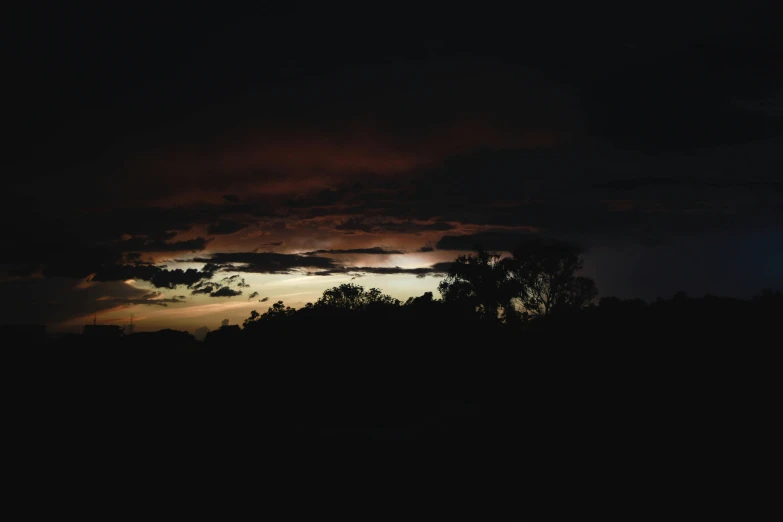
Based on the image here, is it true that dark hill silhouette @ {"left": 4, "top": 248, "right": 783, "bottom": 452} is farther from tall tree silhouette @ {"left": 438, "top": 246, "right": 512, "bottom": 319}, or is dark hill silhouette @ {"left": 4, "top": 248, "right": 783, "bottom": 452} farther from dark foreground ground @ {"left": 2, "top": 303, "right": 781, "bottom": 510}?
tall tree silhouette @ {"left": 438, "top": 246, "right": 512, "bottom": 319}

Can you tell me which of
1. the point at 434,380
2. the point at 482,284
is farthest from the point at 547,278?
the point at 434,380

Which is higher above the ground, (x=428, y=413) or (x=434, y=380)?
(x=434, y=380)

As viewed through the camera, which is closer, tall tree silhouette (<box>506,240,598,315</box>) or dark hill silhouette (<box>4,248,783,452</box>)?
dark hill silhouette (<box>4,248,783,452</box>)

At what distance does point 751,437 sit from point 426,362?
57.8 ft

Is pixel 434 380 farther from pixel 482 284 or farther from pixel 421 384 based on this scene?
pixel 482 284

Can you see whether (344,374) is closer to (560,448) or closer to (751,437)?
(560,448)

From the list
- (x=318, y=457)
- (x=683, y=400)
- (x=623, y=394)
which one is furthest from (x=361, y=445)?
(x=683, y=400)

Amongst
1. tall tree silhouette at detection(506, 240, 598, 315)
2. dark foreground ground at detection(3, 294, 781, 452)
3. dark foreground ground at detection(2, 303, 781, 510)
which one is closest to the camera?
dark foreground ground at detection(2, 303, 781, 510)

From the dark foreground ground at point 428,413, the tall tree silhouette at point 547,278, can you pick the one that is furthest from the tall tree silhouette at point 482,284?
the dark foreground ground at point 428,413

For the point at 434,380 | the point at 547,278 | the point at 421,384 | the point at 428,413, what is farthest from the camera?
the point at 547,278

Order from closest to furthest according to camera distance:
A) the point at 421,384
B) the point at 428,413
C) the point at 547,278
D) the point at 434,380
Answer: the point at 428,413, the point at 421,384, the point at 434,380, the point at 547,278

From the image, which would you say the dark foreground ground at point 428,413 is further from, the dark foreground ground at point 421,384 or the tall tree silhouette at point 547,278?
the tall tree silhouette at point 547,278

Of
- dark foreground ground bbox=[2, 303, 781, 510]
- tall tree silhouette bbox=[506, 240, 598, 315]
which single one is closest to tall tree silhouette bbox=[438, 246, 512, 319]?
tall tree silhouette bbox=[506, 240, 598, 315]

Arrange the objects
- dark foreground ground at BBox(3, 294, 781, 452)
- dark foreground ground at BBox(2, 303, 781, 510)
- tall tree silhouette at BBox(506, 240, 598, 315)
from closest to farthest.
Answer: dark foreground ground at BBox(2, 303, 781, 510), dark foreground ground at BBox(3, 294, 781, 452), tall tree silhouette at BBox(506, 240, 598, 315)
